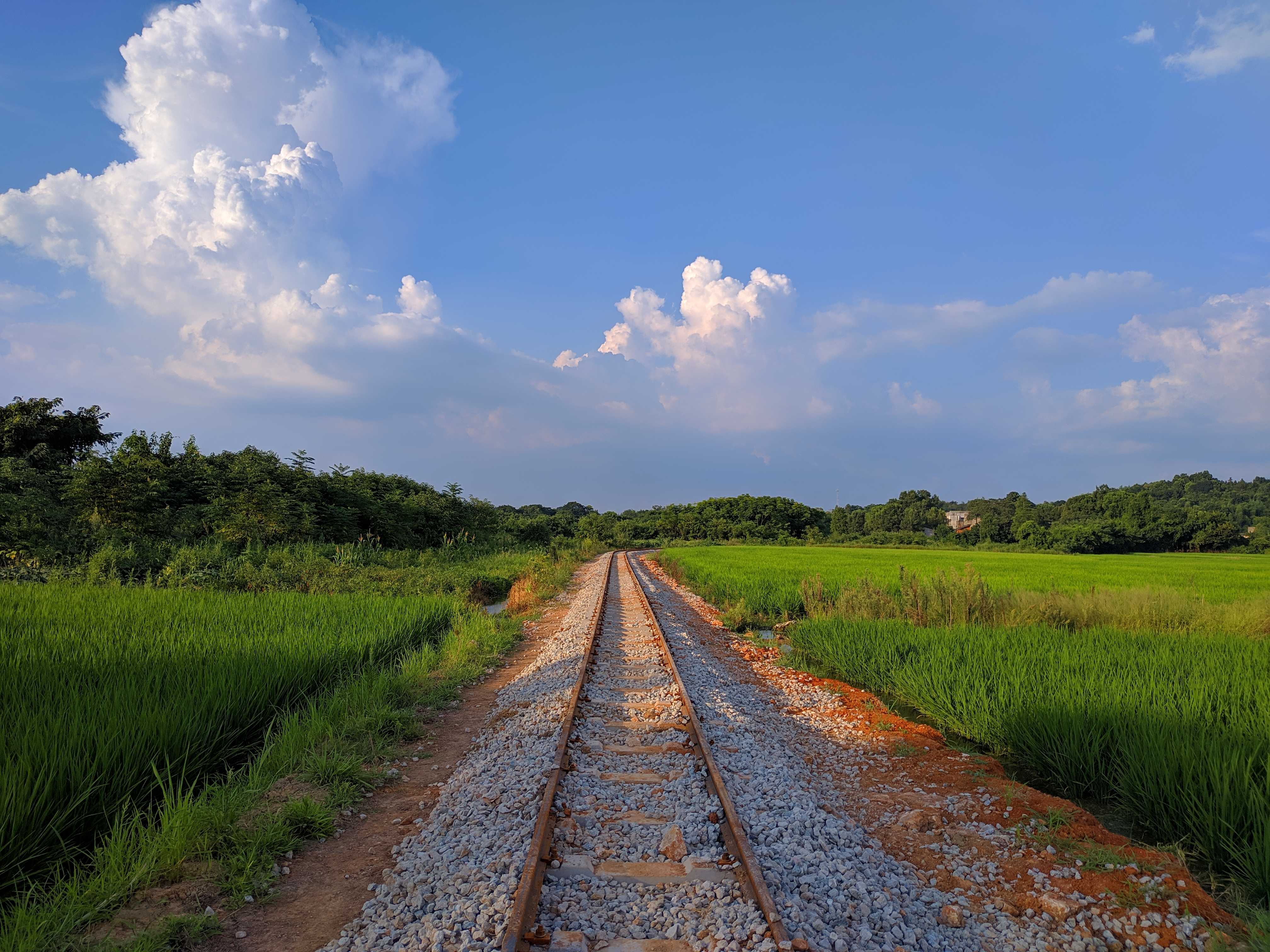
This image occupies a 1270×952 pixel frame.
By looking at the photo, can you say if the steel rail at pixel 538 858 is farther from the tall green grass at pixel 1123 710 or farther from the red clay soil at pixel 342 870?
the tall green grass at pixel 1123 710

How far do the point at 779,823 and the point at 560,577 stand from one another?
20043 millimetres

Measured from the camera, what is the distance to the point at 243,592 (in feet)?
40.6

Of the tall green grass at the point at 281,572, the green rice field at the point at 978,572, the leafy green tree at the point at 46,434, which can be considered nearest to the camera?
the tall green grass at the point at 281,572

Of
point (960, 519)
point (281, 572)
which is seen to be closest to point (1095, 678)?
point (281, 572)

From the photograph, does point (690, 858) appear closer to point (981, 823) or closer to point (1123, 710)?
point (981, 823)

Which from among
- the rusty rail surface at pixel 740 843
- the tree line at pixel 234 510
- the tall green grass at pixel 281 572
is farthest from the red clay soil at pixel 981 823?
the tree line at pixel 234 510

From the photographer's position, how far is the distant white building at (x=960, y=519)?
95.4 meters

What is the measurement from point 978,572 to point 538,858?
46.2 feet

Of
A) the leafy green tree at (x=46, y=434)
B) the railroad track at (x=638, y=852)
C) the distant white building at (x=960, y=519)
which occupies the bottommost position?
the railroad track at (x=638, y=852)

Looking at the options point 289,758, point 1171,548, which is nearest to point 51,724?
point 289,758

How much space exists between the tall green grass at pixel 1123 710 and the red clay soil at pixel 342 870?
4954 mm

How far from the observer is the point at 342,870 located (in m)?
3.67

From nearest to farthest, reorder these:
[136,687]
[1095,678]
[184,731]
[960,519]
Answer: [184,731] → [136,687] → [1095,678] → [960,519]

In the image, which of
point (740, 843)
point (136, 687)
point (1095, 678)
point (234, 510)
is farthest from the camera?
point (234, 510)
